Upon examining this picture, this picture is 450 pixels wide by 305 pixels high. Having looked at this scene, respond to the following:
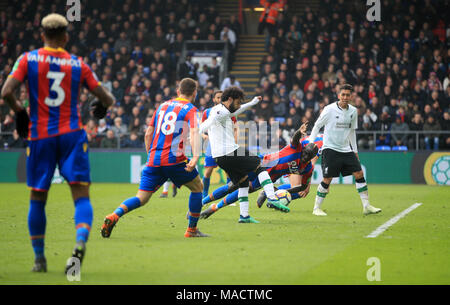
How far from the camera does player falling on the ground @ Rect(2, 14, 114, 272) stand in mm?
6422

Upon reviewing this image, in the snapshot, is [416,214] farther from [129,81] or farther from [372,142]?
[129,81]

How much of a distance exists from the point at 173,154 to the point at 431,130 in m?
14.5

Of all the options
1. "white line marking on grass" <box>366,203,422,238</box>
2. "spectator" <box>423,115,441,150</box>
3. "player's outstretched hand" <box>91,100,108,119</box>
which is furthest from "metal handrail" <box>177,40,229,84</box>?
"player's outstretched hand" <box>91,100,108,119</box>

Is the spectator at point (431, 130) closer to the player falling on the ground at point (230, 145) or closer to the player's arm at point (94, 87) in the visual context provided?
the player falling on the ground at point (230, 145)

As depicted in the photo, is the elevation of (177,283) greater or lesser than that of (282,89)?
lesser

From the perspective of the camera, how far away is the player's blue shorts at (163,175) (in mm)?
8820

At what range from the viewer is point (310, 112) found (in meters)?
→ 22.0

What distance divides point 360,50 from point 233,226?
15122 mm

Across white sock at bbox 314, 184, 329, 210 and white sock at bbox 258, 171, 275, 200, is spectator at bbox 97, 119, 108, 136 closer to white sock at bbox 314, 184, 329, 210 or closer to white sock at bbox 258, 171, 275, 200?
white sock at bbox 314, 184, 329, 210

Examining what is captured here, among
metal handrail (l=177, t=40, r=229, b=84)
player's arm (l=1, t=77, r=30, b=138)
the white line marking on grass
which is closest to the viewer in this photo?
player's arm (l=1, t=77, r=30, b=138)

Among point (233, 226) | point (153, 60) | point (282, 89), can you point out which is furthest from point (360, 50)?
point (233, 226)

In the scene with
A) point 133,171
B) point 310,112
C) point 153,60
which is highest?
point 153,60

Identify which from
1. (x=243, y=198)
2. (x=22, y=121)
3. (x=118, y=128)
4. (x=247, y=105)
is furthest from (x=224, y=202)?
(x=118, y=128)
